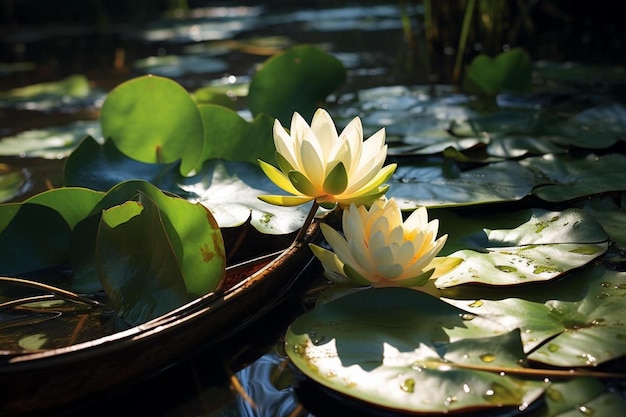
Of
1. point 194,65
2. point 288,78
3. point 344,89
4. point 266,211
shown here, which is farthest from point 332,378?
point 194,65

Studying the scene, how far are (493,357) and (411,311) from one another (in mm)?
116

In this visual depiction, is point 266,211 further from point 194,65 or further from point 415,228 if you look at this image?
point 194,65

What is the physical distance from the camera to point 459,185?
1.08 m

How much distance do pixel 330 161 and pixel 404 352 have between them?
26 centimetres

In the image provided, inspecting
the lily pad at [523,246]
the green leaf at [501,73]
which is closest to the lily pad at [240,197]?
the lily pad at [523,246]

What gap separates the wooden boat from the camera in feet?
1.91

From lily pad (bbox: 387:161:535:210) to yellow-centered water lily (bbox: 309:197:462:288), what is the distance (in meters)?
0.22

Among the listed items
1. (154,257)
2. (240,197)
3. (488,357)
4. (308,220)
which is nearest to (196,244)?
(154,257)

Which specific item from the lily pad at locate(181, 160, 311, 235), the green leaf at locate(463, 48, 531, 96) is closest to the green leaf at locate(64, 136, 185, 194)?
the lily pad at locate(181, 160, 311, 235)

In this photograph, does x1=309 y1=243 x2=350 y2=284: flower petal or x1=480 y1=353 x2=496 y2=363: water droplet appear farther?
x1=309 y1=243 x2=350 y2=284: flower petal

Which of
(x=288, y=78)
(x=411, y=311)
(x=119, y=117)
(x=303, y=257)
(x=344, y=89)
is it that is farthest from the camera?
(x=344, y=89)

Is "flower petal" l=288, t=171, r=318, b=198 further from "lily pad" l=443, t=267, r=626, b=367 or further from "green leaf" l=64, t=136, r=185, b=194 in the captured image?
"green leaf" l=64, t=136, r=185, b=194

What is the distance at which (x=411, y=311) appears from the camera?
707mm

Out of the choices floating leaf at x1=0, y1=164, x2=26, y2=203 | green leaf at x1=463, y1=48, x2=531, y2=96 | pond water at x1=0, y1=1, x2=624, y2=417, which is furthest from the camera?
green leaf at x1=463, y1=48, x2=531, y2=96
